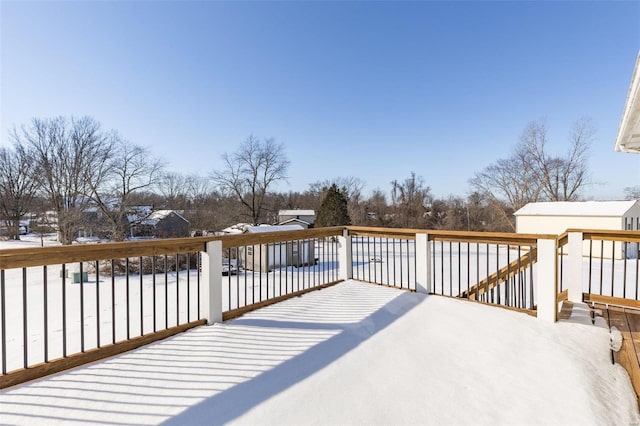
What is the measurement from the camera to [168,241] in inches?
98.7

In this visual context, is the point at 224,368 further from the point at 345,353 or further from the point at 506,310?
the point at 506,310

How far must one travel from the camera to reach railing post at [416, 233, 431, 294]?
356 cm

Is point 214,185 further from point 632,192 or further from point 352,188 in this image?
point 632,192

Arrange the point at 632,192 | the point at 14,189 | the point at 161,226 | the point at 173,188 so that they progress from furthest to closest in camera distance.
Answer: the point at 173,188 < the point at 14,189 < the point at 161,226 < the point at 632,192

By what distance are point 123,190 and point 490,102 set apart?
20144mm

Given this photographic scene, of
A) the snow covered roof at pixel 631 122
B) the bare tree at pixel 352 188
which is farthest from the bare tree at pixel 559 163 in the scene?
the snow covered roof at pixel 631 122

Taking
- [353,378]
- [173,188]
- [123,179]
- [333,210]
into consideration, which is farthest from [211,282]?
[173,188]

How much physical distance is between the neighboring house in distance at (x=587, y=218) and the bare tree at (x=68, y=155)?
23387 millimetres

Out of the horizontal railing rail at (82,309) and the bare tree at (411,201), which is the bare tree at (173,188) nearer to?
the horizontal railing rail at (82,309)

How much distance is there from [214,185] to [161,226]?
665cm

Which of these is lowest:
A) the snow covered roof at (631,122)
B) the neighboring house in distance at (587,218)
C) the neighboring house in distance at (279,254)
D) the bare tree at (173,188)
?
the neighboring house in distance at (279,254)

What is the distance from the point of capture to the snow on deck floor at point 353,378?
5.08 ft

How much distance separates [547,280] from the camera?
2812mm

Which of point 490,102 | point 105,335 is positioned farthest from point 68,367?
point 490,102
